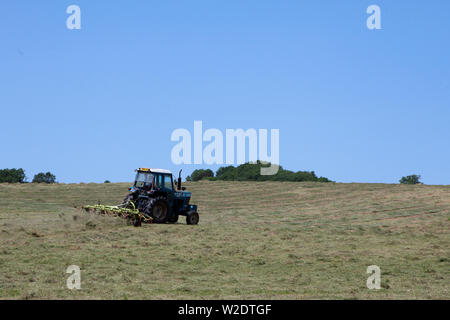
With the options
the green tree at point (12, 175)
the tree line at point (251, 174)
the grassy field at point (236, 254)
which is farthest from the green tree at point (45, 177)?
the grassy field at point (236, 254)

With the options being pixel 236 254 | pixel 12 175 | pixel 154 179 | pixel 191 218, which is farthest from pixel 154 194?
pixel 12 175

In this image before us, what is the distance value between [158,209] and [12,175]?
43454 mm

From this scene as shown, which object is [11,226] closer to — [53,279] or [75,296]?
[53,279]

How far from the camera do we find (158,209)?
81.5 ft

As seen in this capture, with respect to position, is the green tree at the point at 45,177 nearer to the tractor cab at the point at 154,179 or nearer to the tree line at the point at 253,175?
the tree line at the point at 253,175

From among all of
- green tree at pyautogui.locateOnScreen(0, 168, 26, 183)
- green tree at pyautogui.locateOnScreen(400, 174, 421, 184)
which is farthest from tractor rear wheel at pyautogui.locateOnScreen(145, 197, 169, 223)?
green tree at pyautogui.locateOnScreen(400, 174, 421, 184)

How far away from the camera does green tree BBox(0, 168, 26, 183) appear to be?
204 ft

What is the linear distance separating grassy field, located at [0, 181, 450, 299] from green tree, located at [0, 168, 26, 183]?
27993 mm

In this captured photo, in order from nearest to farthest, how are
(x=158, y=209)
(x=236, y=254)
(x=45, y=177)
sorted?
(x=236, y=254) → (x=158, y=209) → (x=45, y=177)

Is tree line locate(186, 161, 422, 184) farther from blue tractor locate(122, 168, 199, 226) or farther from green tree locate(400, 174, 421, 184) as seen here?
blue tractor locate(122, 168, 199, 226)

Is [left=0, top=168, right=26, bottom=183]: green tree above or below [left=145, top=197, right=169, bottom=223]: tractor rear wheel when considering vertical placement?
above

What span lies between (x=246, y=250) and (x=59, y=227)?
755cm

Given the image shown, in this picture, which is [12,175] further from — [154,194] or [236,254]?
[236,254]

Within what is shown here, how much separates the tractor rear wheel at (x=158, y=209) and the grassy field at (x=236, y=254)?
45.3 inches
